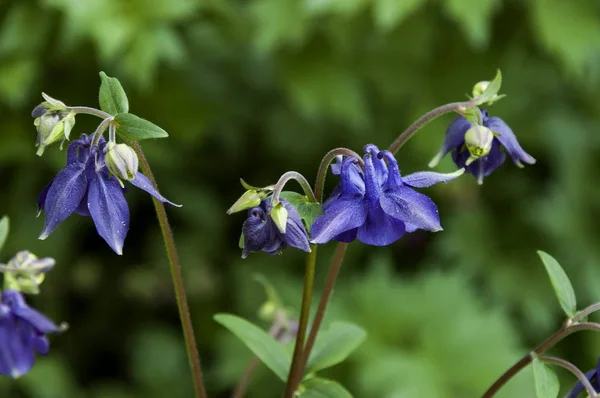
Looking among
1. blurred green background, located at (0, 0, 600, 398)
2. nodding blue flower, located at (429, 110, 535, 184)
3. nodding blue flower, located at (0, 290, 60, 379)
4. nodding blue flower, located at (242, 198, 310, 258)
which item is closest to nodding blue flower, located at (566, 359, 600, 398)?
nodding blue flower, located at (429, 110, 535, 184)

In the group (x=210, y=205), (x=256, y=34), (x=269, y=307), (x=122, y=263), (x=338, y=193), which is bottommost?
(x=122, y=263)

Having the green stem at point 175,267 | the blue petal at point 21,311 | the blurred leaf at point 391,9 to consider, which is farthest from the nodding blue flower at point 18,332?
the blurred leaf at point 391,9

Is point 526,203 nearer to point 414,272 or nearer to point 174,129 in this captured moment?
point 414,272

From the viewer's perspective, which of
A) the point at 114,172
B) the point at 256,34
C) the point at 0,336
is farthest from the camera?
the point at 256,34

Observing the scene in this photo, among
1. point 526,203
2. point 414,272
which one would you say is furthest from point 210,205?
point 526,203

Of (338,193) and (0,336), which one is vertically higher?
(338,193)

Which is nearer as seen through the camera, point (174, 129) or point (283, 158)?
point (174, 129)

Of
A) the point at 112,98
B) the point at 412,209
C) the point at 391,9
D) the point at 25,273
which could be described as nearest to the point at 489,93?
the point at 412,209
